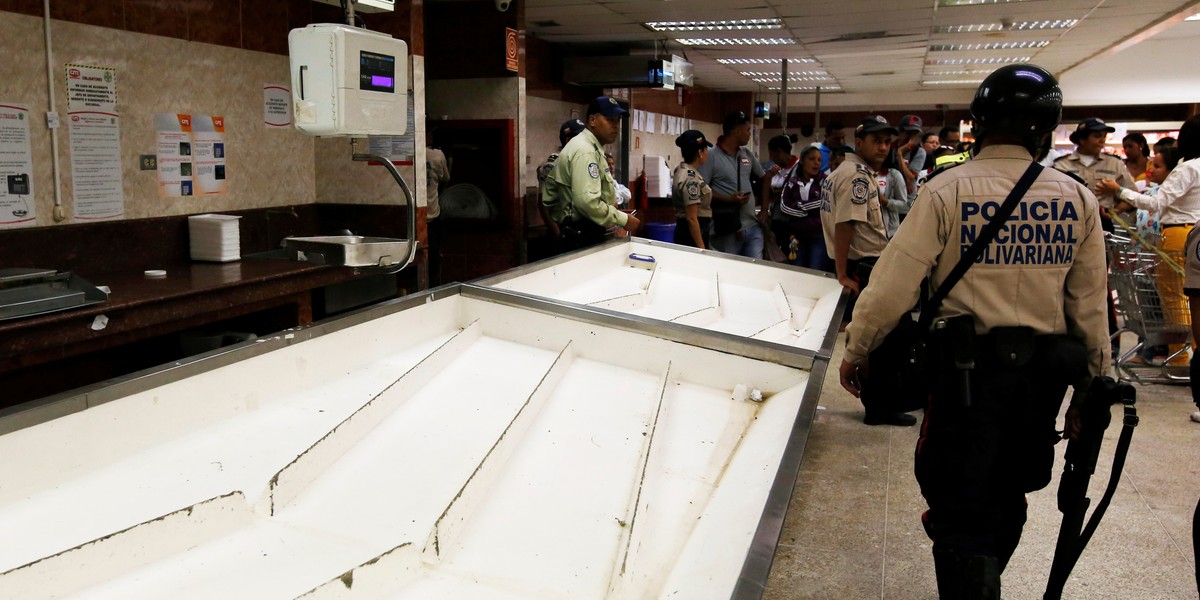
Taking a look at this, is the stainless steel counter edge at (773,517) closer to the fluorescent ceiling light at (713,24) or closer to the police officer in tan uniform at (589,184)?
the police officer in tan uniform at (589,184)

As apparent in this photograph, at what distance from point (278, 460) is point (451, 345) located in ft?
2.93

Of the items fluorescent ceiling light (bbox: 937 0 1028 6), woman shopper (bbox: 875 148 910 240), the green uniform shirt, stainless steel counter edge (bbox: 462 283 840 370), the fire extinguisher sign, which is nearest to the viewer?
stainless steel counter edge (bbox: 462 283 840 370)

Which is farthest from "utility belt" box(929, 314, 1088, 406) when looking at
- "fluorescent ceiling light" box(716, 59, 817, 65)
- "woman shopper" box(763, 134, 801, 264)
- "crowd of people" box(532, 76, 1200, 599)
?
"fluorescent ceiling light" box(716, 59, 817, 65)

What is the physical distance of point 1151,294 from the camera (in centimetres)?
495

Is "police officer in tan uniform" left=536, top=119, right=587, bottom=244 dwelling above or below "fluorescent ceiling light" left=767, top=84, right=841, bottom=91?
below

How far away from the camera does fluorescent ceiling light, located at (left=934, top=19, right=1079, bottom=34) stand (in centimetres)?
827

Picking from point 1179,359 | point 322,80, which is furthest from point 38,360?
point 1179,359

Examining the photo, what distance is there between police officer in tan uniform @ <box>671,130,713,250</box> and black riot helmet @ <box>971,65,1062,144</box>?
3.92m

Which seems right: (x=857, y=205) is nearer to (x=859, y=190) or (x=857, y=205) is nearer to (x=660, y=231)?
(x=859, y=190)

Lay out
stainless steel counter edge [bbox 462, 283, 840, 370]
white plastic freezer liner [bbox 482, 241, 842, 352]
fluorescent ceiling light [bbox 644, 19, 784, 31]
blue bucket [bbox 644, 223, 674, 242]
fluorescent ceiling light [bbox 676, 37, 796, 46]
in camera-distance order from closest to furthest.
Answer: stainless steel counter edge [bbox 462, 283, 840, 370]
white plastic freezer liner [bbox 482, 241, 842, 352]
fluorescent ceiling light [bbox 644, 19, 784, 31]
fluorescent ceiling light [bbox 676, 37, 796, 46]
blue bucket [bbox 644, 223, 674, 242]

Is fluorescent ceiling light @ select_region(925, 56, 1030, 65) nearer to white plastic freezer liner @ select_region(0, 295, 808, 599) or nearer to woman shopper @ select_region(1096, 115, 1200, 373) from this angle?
woman shopper @ select_region(1096, 115, 1200, 373)

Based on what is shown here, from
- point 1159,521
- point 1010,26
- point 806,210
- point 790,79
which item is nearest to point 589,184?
point 806,210

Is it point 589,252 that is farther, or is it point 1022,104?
point 589,252

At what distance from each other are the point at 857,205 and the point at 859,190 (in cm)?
7
